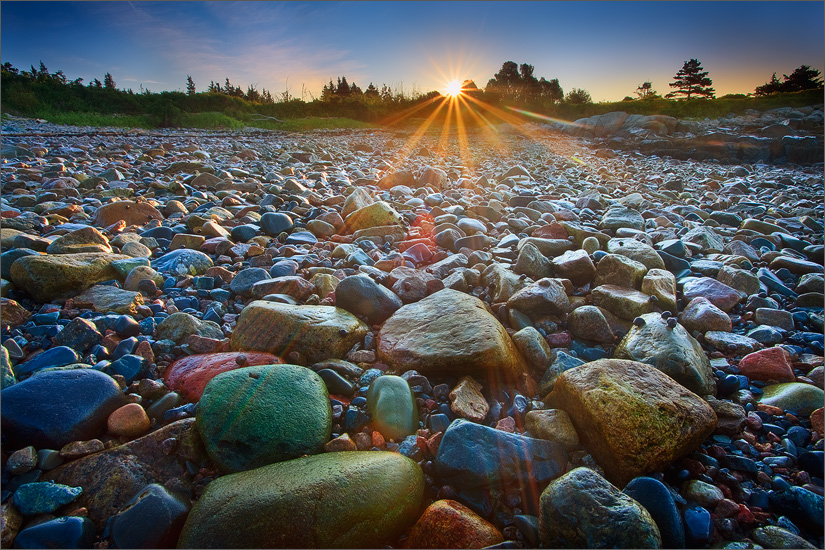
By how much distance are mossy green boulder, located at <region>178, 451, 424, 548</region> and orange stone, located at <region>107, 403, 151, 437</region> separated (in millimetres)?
472

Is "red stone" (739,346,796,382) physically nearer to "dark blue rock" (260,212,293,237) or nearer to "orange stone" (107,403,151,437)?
"orange stone" (107,403,151,437)

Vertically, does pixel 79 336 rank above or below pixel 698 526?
above

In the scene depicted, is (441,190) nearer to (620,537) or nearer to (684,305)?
(684,305)

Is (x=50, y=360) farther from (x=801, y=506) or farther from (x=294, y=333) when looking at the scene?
(x=801, y=506)

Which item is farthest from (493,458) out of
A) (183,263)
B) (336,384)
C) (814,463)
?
(183,263)

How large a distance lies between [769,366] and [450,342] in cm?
148

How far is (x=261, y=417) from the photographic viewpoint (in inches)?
53.3

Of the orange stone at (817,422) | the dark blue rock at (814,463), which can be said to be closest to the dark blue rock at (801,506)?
the dark blue rock at (814,463)

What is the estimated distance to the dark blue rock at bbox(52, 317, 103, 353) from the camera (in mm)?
1805

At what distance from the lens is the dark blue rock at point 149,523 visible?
1101 millimetres

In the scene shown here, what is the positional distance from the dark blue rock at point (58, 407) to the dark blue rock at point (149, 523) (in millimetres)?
400

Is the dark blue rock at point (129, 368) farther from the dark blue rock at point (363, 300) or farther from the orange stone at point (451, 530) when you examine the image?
the orange stone at point (451, 530)

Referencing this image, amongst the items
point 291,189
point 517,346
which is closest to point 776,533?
point 517,346

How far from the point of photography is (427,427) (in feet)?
5.00
